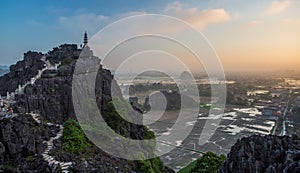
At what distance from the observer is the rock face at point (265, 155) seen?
29.0 feet

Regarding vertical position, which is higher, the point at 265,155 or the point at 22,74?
the point at 22,74

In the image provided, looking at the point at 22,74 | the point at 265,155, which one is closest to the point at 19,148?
the point at 265,155

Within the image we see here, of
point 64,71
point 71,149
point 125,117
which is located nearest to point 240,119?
point 125,117

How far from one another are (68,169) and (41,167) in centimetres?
118

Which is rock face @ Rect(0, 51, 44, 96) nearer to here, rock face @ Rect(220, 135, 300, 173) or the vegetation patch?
the vegetation patch

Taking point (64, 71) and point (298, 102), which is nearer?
point (64, 71)

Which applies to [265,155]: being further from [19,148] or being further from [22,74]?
[22,74]

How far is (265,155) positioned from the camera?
9.81 m

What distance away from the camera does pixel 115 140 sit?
18.9 m

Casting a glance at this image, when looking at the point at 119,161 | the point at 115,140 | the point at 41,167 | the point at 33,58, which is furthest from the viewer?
the point at 33,58

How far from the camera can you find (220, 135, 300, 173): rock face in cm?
883

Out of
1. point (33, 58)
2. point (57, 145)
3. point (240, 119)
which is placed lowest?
point (240, 119)

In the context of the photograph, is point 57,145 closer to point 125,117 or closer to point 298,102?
point 125,117

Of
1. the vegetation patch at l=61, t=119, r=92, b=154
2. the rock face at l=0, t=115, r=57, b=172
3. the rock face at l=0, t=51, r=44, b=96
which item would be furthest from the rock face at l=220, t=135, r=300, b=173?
the rock face at l=0, t=51, r=44, b=96
